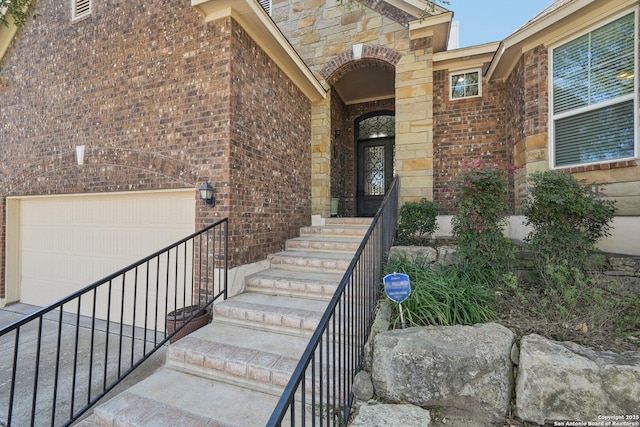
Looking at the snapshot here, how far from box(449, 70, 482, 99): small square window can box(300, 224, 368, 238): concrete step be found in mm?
3440

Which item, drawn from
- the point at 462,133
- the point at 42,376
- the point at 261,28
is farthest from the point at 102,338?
the point at 462,133

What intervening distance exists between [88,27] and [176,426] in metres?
5.90

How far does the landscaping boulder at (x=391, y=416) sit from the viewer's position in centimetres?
194

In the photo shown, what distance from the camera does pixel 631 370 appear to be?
1943 millimetres

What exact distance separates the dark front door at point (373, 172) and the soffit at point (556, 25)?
3.09 metres

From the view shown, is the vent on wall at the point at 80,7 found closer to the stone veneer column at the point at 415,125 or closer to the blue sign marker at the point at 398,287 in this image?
the stone veneer column at the point at 415,125

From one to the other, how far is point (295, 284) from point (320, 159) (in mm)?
3256

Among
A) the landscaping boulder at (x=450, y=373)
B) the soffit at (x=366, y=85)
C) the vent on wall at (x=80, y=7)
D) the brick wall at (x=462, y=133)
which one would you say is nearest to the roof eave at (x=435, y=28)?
the brick wall at (x=462, y=133)

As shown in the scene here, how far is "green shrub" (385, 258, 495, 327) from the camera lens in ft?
8.55

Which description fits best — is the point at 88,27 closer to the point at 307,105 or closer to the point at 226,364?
the point at 307,105

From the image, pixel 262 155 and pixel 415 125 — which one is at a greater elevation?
pixel 415 125

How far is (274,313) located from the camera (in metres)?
3.14

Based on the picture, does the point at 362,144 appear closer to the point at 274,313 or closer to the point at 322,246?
the point at 322,246

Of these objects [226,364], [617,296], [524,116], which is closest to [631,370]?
[617,296]
